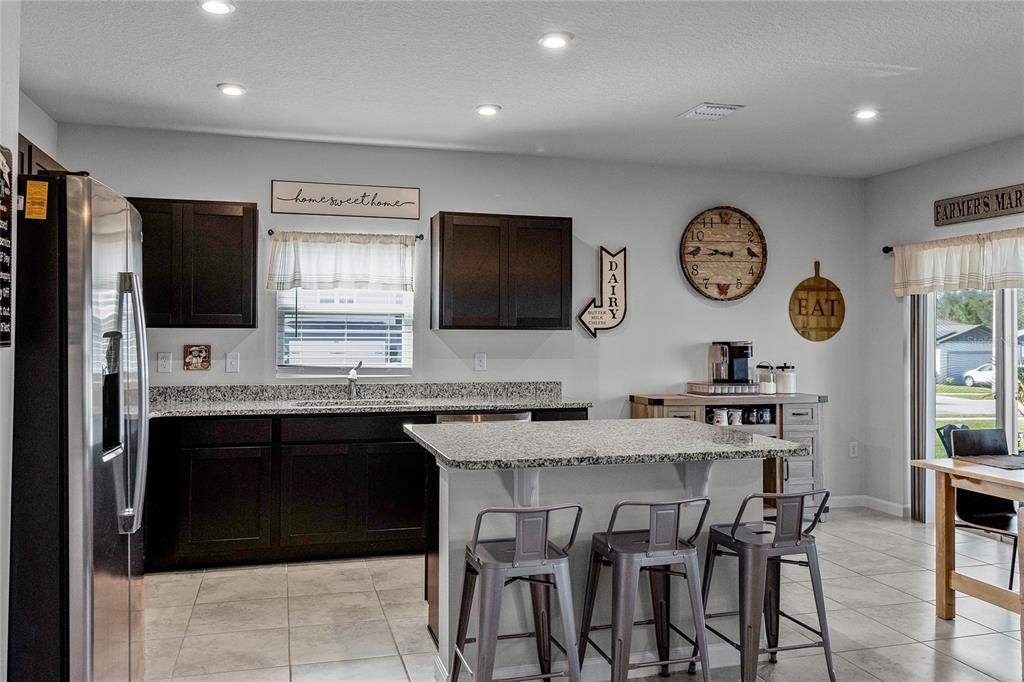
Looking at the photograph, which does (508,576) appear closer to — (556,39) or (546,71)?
(556,39)

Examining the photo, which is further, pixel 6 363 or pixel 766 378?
pixel 766 378

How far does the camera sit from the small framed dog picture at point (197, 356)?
4961mm

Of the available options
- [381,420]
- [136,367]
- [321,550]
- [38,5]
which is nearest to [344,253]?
[381,420]

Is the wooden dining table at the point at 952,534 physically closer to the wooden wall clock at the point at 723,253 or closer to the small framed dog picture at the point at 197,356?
the wooden wall clock at the point at 723,253

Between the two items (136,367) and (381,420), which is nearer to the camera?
(136,367)

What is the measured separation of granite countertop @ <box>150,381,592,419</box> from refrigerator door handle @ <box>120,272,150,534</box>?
6.08 ft

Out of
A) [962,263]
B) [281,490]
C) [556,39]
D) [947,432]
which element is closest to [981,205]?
[962,263]

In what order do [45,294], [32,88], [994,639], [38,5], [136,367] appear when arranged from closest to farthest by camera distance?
[45,294], [136,367], [38,5], [994,639], [32,88]

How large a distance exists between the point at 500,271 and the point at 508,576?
2840 millimetres

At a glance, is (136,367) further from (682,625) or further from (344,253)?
(344,253)

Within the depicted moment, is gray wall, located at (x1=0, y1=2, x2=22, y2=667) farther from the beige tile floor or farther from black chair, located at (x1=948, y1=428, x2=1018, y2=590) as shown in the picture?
black chair, located at (x1=948, y1=428, x2=1018, y2=590)

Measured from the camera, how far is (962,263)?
17.4ft

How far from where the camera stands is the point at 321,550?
15.3ft

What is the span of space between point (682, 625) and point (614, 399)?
2.70m
